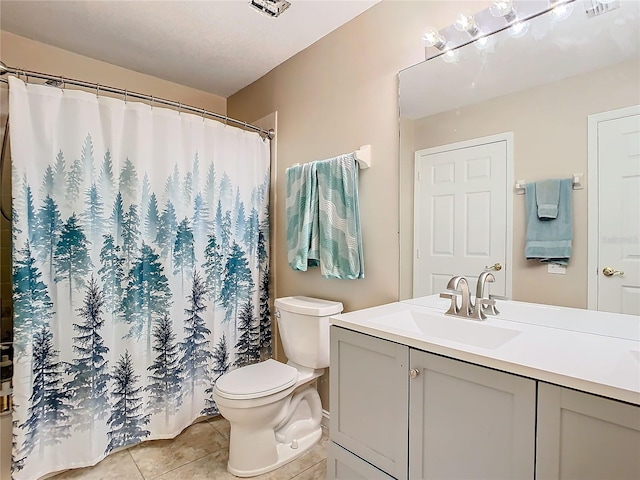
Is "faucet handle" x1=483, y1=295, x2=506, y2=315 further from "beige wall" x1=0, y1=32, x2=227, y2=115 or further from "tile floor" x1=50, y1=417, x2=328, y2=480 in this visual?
"beige wall" x1=0, y1=32, x2=227, y2=115

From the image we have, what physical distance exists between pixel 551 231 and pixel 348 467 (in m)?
1.17

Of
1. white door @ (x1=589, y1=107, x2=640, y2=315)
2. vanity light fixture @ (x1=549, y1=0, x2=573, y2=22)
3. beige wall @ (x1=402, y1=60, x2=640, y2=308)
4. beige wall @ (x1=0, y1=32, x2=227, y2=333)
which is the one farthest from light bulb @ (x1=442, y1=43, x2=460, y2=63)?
beige wall @ (x1=0, y1=32, x2=227, y2=333)

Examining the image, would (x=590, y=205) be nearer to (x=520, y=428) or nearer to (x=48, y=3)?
(x=520, y=428)

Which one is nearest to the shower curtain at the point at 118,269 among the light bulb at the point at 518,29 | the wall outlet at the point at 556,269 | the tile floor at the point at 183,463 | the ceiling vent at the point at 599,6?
the tile floor at the point at 183,463

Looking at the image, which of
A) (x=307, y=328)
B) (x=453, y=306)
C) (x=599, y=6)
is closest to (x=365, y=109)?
(x=599, y=6)

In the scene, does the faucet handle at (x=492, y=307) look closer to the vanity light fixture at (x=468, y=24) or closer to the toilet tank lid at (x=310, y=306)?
the toilet tank lid at (x=310, y=306)

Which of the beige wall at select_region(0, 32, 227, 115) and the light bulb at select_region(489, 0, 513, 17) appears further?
the beige wall at select_region(0, 32, 227, 115)

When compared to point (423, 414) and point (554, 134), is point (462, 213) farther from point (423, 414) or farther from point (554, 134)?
point (423, 414)

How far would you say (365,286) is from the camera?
1.84m

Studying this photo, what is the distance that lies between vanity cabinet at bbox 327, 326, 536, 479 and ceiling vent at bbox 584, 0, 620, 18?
1255 mm

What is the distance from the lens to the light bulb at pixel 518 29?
130 centimetres

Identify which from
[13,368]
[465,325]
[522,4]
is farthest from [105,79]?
[465,325]

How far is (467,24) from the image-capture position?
4.63ft

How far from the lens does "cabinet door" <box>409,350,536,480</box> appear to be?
89cm
